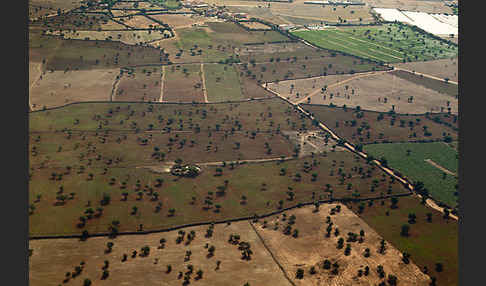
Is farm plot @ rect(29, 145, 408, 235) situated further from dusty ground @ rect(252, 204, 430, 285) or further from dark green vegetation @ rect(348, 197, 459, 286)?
dusty ground @ rect(252, 204, 430, 285)

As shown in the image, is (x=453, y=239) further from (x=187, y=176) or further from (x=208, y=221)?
(x=187, y=176)

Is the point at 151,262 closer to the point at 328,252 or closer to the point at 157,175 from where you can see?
the point at 328,252

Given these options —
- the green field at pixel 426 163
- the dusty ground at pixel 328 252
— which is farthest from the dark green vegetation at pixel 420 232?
the green field at pixel 426 163

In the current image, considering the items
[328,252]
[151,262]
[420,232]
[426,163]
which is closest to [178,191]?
[151,262]

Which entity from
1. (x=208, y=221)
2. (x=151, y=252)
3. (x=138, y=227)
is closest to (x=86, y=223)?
(x=138, y=227)

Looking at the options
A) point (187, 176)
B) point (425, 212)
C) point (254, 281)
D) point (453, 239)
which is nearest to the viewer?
point (254, 281)

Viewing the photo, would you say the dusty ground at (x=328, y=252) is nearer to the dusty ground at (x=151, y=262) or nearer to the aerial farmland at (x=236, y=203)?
the aerial farmland at (x=236, y=203)
